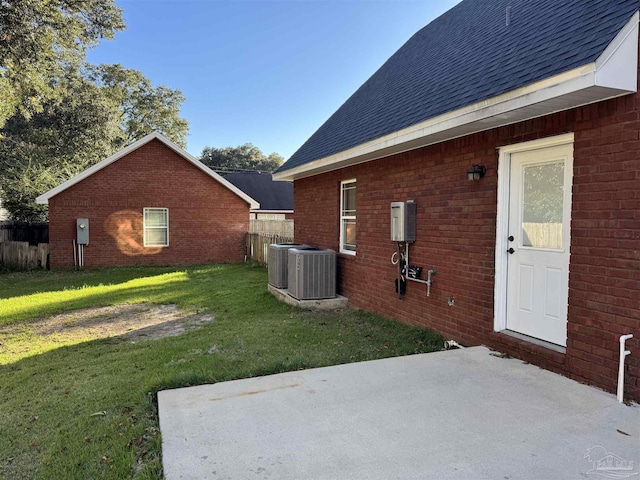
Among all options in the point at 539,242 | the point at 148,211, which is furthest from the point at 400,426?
the point at 148,211

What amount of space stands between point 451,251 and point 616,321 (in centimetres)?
230

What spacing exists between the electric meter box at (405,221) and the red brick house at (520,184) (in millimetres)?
101

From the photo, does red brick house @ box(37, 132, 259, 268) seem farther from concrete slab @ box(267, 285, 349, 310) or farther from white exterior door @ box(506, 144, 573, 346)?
white exterior door @ box(506, 144, 573, 346)

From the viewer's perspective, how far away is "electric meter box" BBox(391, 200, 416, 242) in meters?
6.44

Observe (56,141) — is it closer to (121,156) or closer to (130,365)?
(121,156)

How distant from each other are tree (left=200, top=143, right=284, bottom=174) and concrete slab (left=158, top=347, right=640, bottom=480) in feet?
205

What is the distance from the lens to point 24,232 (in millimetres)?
18141

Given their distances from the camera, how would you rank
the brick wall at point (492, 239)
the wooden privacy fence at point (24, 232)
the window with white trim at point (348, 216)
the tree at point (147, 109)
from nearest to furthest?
the brick wall at point (492, 239) → the window with white trim at point (348, 216) → the wooden privacy fence at point (24, 232) → the tree at point (147, 109)

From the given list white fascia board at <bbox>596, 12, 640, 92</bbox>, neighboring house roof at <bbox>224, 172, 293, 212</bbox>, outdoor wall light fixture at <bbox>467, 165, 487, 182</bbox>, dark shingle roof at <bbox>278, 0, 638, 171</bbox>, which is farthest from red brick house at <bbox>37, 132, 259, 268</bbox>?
white fascia board at <bbox>596, 12, 640, 92</bbox>

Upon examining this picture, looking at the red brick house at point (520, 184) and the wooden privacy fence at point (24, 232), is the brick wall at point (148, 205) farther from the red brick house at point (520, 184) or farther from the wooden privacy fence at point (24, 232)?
the red brick house at point (520, 184)

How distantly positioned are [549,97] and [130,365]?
5.36 meters

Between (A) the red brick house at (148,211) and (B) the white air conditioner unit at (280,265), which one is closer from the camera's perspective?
(B) the white air conditioner unit at (280,265)

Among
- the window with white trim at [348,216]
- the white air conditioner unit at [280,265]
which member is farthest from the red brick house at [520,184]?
the white air conditioner unit at [280,265]

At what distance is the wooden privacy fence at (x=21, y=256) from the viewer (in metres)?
15.9
